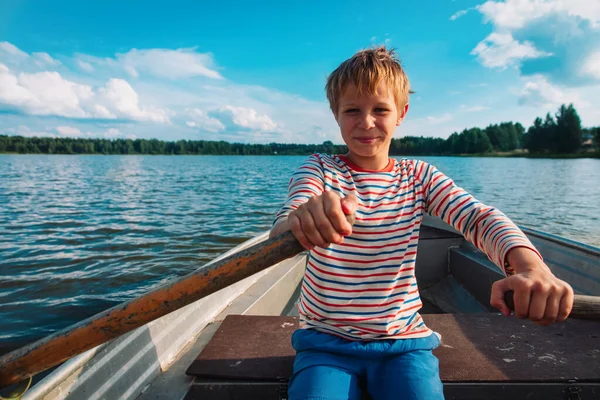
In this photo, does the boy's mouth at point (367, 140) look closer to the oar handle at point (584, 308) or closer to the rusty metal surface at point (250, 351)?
the oar handle at point (584, 308)

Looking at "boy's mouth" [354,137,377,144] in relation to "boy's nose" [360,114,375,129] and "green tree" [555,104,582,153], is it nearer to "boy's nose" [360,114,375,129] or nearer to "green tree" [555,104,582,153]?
"boy's nose" [360,114,375,129]

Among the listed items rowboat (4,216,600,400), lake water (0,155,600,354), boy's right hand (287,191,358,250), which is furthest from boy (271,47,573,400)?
lake water (0,155,600,354)

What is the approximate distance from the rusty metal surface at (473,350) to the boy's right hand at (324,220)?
3.83 ft

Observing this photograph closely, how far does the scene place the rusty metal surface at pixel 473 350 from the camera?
1.91 m

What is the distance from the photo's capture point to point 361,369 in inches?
59.3

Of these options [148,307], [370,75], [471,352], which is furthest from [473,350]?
[148,307]

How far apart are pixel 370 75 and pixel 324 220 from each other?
2.85 feet

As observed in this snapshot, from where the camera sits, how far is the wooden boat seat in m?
1.89

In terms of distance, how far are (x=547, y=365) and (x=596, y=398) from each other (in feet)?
0.73

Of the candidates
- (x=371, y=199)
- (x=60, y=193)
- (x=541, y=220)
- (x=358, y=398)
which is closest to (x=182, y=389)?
(x=358, y=398)

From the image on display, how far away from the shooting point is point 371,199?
5.34 ft

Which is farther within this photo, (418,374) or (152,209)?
(152,209)

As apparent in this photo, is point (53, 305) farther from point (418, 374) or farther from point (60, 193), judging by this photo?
point (60, 193)

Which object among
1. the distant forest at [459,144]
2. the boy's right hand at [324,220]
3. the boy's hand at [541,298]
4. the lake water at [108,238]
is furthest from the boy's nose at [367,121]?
the distant forest at [459,144]
